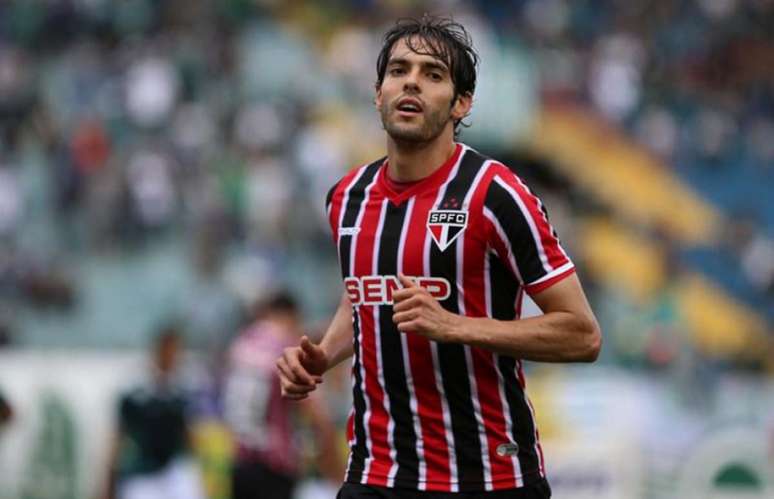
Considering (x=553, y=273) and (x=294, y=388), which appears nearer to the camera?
(x=553, y=273)

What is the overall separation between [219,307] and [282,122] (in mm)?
4291

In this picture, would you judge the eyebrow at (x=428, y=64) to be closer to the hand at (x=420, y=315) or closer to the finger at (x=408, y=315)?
the hand at (x=420, y=315)

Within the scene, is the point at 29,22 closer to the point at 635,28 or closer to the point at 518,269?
the point at 635,28

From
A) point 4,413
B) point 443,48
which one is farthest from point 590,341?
point 4,413

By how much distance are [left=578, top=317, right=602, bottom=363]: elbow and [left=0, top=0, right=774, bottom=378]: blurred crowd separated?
36.0 ft

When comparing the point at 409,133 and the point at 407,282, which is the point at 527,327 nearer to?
the point at 407,282

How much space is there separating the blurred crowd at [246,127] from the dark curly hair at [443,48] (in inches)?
419

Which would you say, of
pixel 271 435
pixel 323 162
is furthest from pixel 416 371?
pixel 323 162

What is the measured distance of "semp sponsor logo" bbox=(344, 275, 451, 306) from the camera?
4.95 meters

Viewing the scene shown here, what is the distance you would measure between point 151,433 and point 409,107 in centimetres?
599

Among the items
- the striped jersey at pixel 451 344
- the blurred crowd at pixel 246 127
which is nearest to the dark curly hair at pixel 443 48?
the striped jersey at pixel 451 344

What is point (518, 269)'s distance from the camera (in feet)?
16.1

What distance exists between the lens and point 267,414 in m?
9.70

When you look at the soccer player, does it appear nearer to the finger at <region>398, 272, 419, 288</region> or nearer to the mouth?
the mouth
